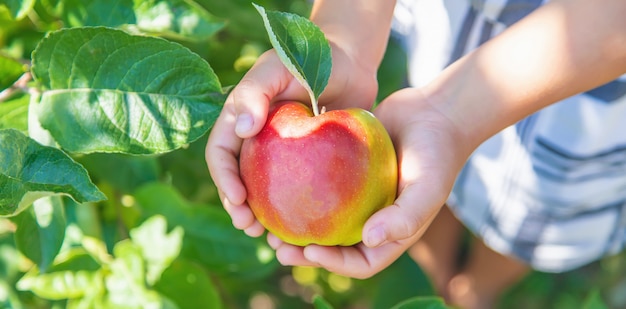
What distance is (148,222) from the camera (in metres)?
0.97

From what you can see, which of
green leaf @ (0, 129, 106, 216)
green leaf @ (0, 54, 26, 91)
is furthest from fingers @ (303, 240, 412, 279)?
green leaf @ (0, 54, 26, 91)

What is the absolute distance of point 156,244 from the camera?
943 millimetres

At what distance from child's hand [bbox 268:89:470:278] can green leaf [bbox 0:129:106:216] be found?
10.1 inches

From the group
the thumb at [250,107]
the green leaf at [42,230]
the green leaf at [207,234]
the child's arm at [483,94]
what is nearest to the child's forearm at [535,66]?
the child's arm at [483,94]

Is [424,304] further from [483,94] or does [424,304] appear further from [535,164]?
[535,164]

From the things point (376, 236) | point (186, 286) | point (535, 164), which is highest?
point (376, 236)

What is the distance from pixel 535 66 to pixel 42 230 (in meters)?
0.56

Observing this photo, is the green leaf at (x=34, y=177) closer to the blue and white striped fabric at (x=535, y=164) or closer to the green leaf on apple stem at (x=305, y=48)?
the green leaf on apple stem at (x=305, y=48)

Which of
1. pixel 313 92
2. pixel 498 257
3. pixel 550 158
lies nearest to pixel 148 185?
pixel 313 92

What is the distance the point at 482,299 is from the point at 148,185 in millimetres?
874

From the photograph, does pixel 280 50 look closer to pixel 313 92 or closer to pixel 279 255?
pixel 313 92

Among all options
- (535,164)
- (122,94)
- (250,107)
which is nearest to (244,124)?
(250,107)

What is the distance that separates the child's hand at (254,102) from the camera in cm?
77

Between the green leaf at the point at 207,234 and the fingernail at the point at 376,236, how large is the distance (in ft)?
1.10
